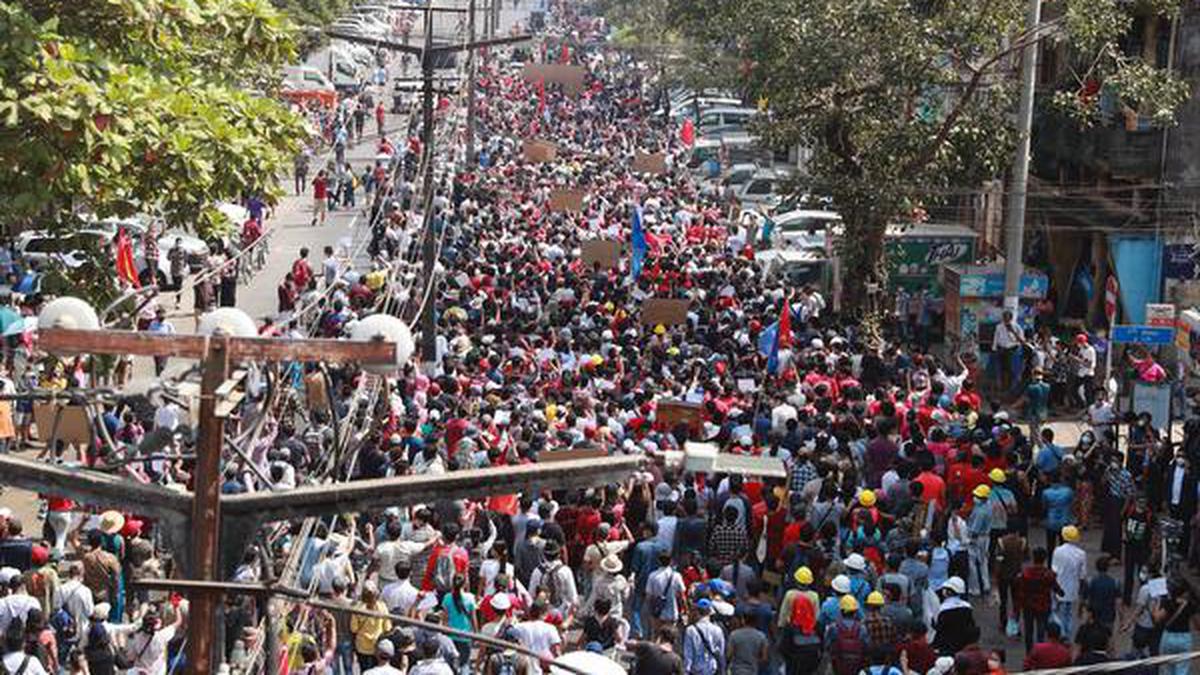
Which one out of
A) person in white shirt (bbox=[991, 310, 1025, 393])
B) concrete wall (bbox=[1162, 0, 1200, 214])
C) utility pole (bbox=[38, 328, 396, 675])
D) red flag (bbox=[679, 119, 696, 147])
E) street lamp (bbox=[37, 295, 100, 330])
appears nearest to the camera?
utility pole (bbox=[38, 328, 396, 675])

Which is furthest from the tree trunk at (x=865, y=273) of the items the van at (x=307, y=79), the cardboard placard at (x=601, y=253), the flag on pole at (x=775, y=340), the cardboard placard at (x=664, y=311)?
the van at (x=307, y=79)

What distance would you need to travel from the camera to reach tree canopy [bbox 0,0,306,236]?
41.7 ft

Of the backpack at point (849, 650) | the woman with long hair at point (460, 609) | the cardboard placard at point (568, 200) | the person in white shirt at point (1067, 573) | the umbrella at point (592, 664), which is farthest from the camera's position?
the cardboard placard at point (568, 200)

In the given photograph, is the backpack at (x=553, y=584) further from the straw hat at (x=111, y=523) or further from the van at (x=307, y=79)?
the van at (x=307, y=79)

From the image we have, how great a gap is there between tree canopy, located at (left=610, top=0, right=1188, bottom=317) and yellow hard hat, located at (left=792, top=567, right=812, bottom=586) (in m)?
12.9

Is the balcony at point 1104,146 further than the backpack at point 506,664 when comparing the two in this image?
Yes

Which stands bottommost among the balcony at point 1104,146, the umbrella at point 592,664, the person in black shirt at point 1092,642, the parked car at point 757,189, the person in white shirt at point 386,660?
the person in white shirt at point 386,660

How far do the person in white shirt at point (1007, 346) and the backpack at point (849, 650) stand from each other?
39.9 ft

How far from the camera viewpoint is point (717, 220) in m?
37.9

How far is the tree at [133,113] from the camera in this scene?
1270 cm

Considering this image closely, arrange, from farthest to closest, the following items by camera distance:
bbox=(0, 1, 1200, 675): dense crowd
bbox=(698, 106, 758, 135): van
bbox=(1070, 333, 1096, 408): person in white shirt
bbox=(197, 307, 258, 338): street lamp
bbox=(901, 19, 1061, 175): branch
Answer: bbox=(698, 106, 758, 135): van
bbox=(901, 19, 1061, 175): branch
bbox=(1070, 333, 1096, 408): person in white shirt
bbox=(0, 1, 1200, 675): dense crowd
bbox=(197, 307, 258, 338): street lamp

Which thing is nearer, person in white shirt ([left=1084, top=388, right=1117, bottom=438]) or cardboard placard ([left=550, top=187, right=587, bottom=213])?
person in white shirt ([left=1084, top=388, right=1117, bottom=438])

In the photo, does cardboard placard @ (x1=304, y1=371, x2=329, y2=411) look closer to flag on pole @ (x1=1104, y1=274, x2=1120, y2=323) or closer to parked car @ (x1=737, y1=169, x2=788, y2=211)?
flag on pole @ (x1=1104, y1=274, x2=1120, y2=323)

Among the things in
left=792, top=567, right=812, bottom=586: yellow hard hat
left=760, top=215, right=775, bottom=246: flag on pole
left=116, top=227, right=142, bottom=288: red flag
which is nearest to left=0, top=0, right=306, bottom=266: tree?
left=792, top=567, right=812, bottom=586: yellow hard hat
